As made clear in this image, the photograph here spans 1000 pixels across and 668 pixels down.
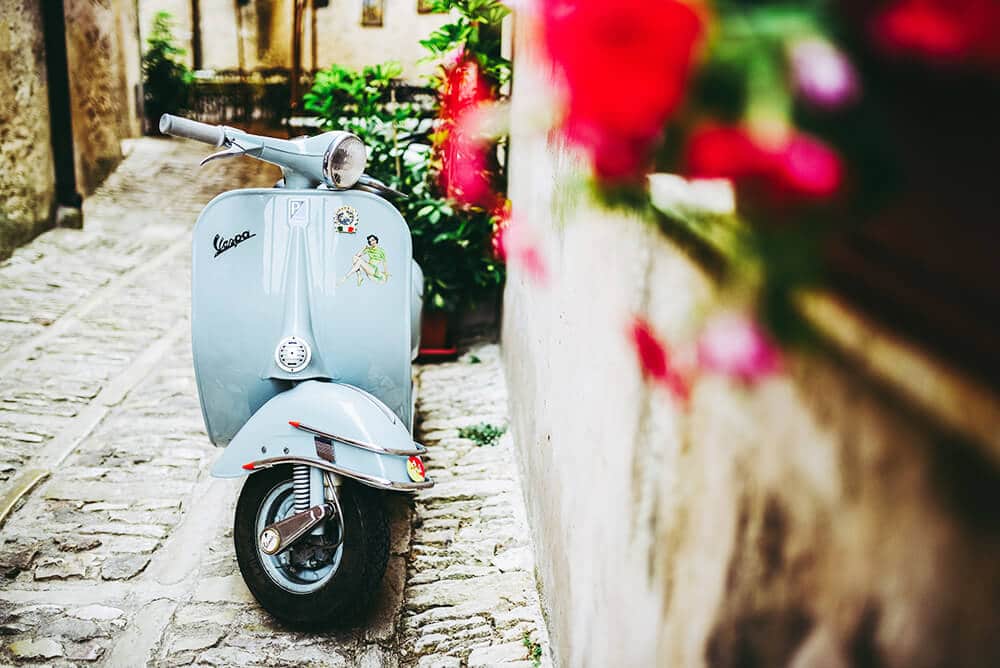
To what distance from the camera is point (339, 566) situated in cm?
270

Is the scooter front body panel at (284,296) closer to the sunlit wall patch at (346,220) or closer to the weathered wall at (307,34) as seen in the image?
the sunlit wall patch at (346,220)

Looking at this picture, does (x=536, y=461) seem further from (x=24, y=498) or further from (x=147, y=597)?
(x=24, y=498)

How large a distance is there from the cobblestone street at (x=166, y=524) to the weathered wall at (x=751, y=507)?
0.74 m

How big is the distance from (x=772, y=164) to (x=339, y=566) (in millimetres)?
2253

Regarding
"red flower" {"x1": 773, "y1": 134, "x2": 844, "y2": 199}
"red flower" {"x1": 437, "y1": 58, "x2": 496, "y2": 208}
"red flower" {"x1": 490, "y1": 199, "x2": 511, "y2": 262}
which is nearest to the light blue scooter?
"red flower" {"x1": 490, "y1": 199, "x2": 511, "y2": 262}

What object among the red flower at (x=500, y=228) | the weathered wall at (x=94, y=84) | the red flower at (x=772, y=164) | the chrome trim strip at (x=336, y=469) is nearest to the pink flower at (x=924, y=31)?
the red flower at (x=772, y=164)

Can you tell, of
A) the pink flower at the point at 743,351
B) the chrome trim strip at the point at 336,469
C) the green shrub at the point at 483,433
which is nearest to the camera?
the pink flower at the point at 743,351

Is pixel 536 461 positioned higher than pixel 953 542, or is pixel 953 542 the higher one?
pixel 953 542

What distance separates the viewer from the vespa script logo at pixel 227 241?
3035 mm

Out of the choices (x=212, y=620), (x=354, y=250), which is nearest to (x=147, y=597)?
(x=212, y=620)

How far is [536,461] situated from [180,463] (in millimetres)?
1779

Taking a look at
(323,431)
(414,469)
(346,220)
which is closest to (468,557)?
(414,469)

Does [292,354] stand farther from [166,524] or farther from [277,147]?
[166,524]

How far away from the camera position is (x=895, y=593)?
2.54 feet
